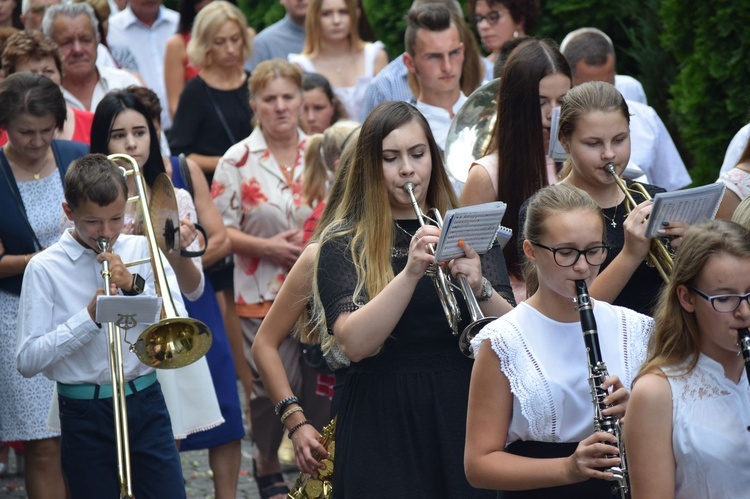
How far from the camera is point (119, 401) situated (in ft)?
15.6

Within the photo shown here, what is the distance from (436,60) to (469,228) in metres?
3.63

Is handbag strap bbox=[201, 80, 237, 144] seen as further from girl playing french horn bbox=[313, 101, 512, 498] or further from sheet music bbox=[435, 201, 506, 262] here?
sheet music bbox=[435, 201, 506, 262]

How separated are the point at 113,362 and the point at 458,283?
59.1 inches

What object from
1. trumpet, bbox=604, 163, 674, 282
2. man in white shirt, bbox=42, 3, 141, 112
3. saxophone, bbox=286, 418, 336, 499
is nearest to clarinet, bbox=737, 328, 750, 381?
trumpet, bbox=604, 163, 674, 282

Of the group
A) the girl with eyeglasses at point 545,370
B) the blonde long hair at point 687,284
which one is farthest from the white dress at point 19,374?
the blonde long hair at point 687,284

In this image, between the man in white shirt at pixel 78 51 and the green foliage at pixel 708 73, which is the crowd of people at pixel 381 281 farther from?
the green foliage at pixel 708 73

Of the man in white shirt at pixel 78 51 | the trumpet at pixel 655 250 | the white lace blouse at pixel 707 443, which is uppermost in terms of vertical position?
the man in white shirt at pixel 78 51

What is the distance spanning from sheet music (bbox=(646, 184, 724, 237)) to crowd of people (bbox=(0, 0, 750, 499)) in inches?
1.9

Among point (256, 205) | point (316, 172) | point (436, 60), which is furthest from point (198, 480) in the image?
point (436, 60)

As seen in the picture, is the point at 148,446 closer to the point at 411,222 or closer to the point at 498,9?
the point at 411,222

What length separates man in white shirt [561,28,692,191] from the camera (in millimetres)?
7012

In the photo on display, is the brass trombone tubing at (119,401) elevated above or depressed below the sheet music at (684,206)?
below

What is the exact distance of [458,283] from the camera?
394 centimetres

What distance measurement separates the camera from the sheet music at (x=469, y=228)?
3712 millimetres
